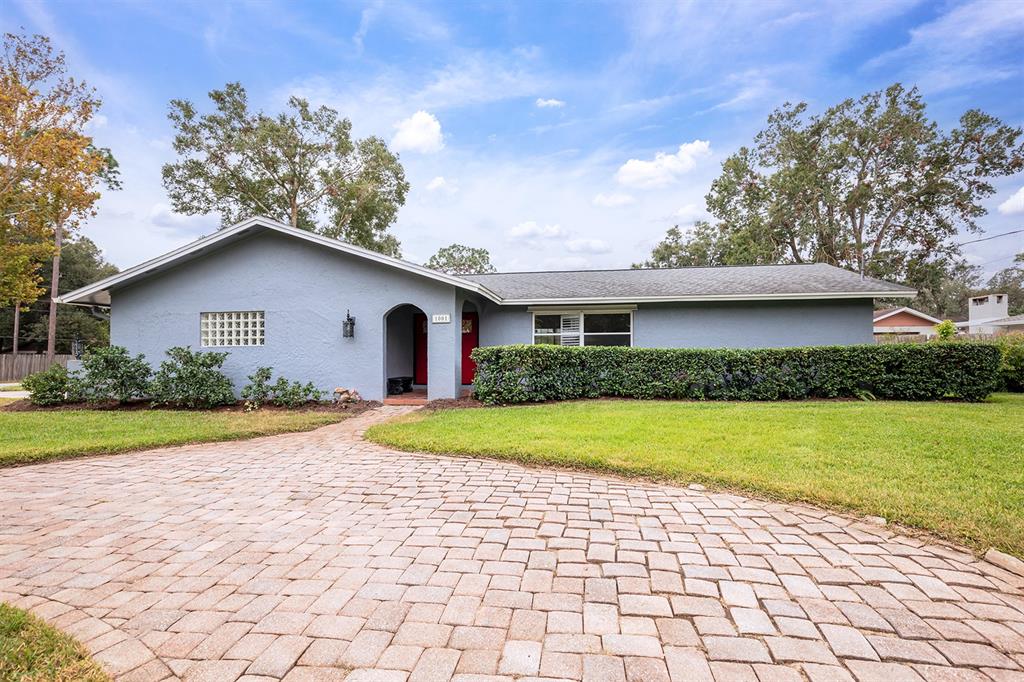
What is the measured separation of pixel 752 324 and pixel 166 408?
45.1 feet

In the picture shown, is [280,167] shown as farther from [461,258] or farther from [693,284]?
[461,258]

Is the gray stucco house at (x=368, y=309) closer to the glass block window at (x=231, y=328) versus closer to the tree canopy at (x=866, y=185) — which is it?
the glass block window at (x=231, y=328)

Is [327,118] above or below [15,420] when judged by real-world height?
above

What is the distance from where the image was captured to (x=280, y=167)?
955 inches

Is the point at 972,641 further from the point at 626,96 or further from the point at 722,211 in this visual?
the point at 722,211

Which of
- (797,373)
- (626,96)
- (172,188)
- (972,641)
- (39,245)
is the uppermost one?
(172,188)

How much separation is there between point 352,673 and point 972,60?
17.9 m

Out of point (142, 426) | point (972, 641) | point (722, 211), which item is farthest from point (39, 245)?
point (722, 211)

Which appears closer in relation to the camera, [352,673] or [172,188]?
[352,673]

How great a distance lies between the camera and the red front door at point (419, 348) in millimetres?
13492

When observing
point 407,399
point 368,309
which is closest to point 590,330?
point 407,399

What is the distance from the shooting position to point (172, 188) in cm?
2325

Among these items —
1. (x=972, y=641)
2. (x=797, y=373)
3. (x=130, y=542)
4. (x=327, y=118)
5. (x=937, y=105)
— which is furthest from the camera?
(x=327, y=118)

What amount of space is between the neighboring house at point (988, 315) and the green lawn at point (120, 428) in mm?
36067
